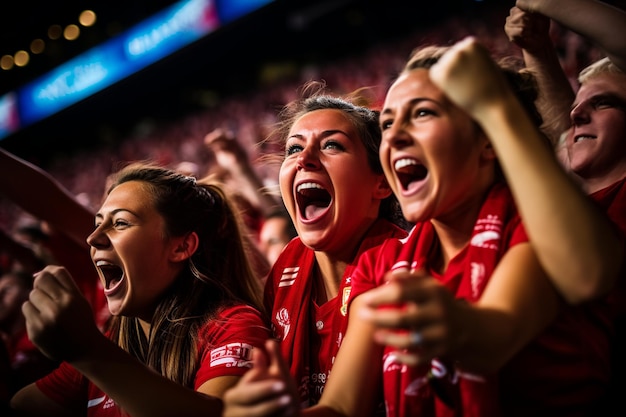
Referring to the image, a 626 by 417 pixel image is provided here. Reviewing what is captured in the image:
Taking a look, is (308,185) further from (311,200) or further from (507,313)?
(507,313)

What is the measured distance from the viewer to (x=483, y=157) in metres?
1.24

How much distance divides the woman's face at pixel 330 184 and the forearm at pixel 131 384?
0.52 m

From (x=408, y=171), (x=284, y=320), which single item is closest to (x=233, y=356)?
(x=284, y=320)

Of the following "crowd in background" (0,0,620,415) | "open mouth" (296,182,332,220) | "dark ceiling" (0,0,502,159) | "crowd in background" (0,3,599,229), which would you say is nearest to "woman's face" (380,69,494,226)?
"crowd in background" (0,0,620,415)

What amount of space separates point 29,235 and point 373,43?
464 centimetres

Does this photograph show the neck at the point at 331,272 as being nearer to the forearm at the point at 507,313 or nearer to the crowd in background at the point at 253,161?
the crowd in background at the point at 253,161

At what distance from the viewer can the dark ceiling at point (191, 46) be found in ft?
23.2

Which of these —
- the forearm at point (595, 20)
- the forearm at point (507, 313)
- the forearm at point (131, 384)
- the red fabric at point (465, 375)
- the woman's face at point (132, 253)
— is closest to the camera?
the forearm at point (507, 313)

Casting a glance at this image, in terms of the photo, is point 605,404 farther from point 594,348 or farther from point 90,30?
point 90,30

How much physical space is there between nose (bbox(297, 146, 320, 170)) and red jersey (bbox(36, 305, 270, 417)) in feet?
1.35

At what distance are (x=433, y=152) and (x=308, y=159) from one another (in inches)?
20.8

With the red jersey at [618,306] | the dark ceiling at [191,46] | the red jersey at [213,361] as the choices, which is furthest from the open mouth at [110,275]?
the dark ceiling at [191,46]

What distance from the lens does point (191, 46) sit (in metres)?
7.82

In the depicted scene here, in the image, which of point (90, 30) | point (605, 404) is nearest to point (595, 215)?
point (605, 404)
